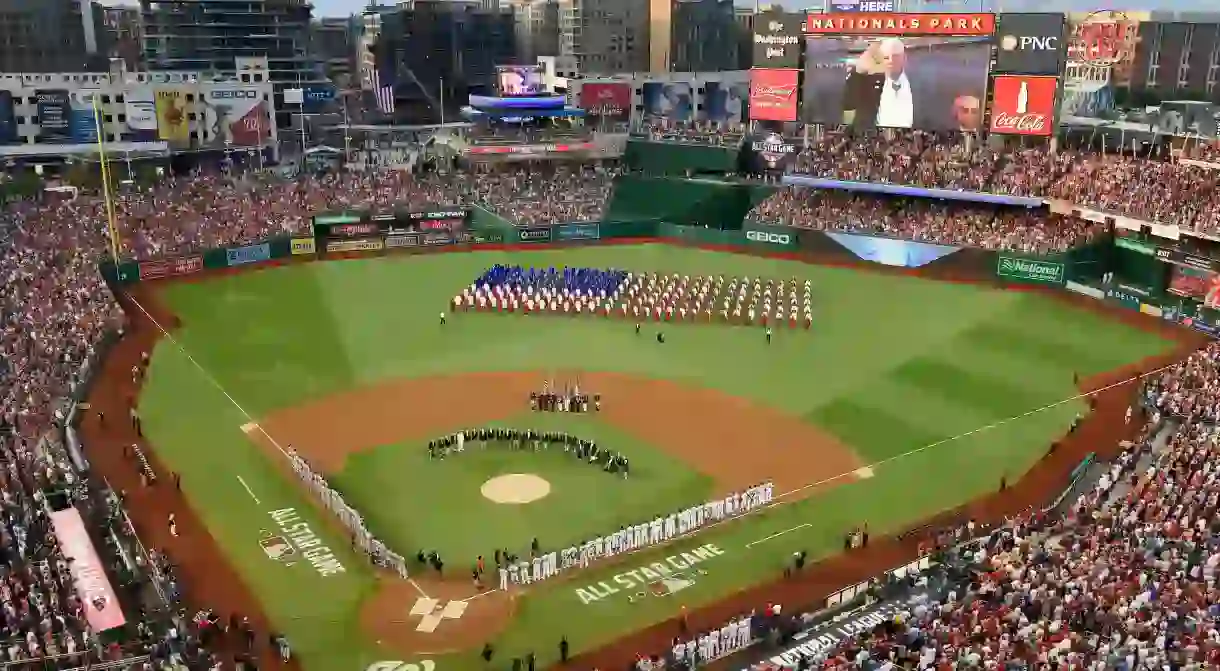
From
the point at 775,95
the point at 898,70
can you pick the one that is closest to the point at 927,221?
the point at 898,70

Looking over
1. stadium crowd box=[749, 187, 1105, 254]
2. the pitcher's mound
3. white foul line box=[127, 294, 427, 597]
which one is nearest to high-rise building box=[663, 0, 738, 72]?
stadium crowd box=[749, 187, 1105, 254]

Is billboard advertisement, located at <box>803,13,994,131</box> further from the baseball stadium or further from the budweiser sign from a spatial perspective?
the budweiser sign

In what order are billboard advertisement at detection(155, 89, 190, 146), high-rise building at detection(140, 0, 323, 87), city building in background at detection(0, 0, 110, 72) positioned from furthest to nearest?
city building in background at detection(0, 0, 110, 72), high-rise building at detection(140, 0, 323, 87), billboard advertisement at detection(155, 89, 190, 146)

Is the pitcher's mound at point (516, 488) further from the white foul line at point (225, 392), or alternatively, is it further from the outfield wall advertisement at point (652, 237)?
the outfield wall advertisement at point (652, 237)

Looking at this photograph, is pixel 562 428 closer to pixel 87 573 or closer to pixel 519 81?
pixel 87 573

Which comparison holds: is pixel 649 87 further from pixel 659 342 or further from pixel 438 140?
pixel 659 342
